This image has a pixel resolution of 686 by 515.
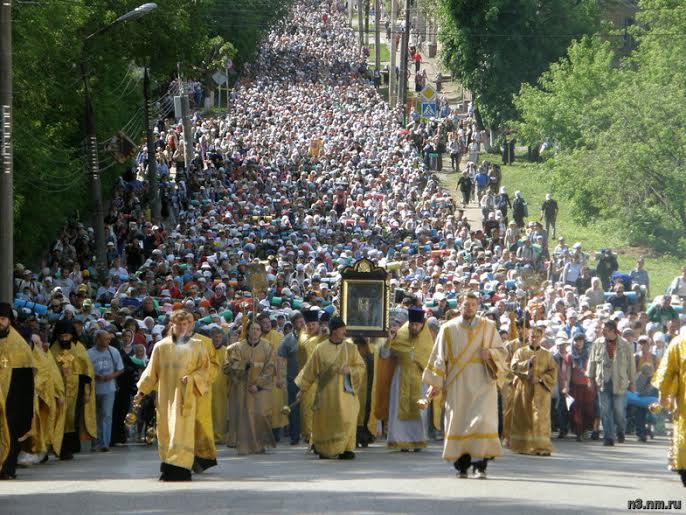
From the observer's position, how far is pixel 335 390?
1992cm

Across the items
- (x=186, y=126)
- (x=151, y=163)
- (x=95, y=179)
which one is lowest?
(x=95, y=179)

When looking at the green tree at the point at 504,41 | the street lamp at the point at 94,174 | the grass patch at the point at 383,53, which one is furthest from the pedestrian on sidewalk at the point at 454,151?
the grass patch at the point at 383,53

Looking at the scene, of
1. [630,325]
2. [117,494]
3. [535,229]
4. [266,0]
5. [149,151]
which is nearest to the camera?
[117,494]

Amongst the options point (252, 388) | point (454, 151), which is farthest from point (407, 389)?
point (454, 151)

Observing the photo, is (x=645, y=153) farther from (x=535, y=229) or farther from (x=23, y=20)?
(x=23, y=20)

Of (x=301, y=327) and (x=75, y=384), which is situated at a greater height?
(x=301, y=327)

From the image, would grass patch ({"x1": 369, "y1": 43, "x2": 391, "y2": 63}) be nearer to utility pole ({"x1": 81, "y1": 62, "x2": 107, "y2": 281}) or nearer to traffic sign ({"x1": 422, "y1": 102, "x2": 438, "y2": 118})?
traffic sign ({"x1": 422, "y1": 102, "x2": 438, "y2": 118})

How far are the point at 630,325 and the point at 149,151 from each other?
20776 millimetres

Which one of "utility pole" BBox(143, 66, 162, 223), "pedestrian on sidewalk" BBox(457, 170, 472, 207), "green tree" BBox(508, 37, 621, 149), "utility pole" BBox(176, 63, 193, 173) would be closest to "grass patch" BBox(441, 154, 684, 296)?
"green tree" BBox(508, 37, 621, 149)

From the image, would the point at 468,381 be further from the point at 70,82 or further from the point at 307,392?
the point at 70,82

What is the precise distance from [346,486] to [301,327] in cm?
749

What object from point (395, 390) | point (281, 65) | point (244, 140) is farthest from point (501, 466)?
point (281, 65)

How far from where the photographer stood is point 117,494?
1548 centimetres

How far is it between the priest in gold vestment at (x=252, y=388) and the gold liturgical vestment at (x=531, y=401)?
2920 millimetres
